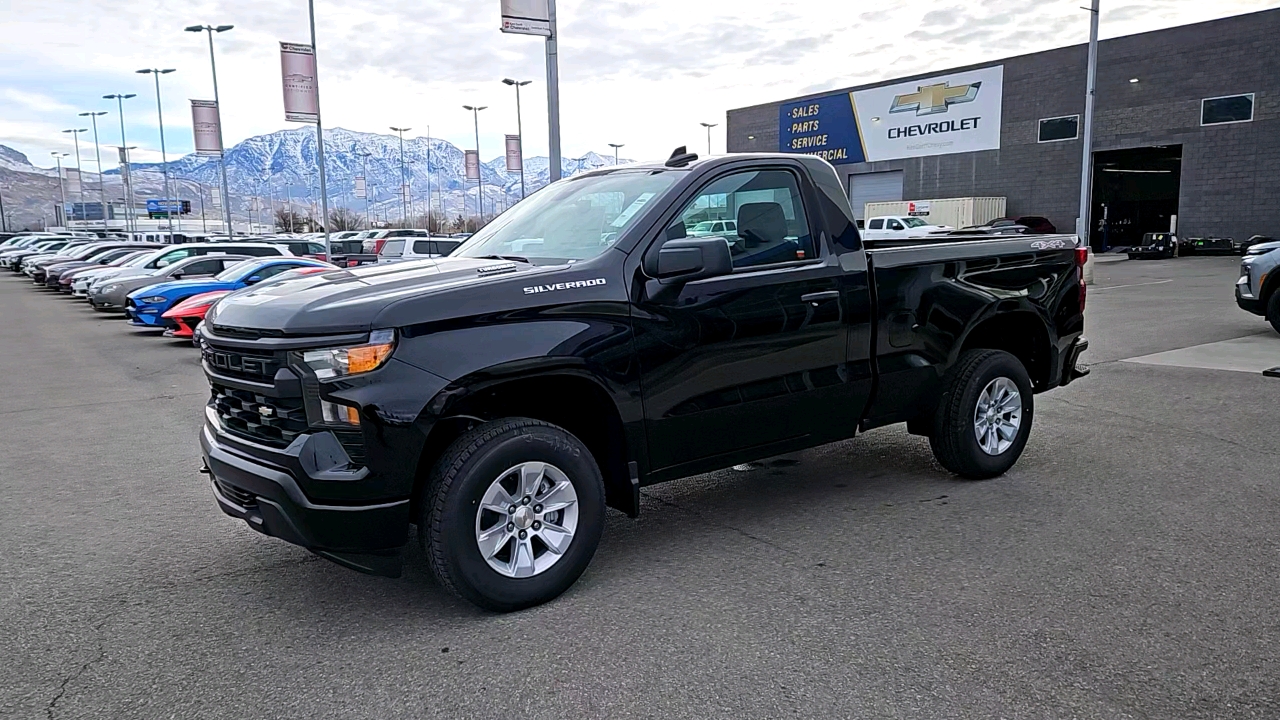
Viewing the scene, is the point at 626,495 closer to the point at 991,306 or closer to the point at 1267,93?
the point at 991,306

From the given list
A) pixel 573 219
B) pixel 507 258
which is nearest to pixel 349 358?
pixel 507 258

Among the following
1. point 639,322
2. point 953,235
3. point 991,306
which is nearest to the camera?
point 639,322

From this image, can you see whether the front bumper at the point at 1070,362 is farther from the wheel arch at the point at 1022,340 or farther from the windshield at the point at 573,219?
the windshield at the point at 573,219

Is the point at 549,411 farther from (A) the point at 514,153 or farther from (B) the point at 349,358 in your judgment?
(A) the point at 514,153

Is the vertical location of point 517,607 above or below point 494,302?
below

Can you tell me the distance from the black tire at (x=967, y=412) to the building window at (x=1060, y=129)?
39.3 metres

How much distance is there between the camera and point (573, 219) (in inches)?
195

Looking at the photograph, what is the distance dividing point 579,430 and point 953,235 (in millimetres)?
3407

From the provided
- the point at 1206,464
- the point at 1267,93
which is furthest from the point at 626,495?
the point at 1267,93

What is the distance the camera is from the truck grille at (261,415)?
3.73 m

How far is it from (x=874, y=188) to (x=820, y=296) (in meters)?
46.5

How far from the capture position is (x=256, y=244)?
2152cm

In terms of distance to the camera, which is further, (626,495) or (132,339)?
(132,339)

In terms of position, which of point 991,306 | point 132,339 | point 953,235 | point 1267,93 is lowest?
point 132,339
